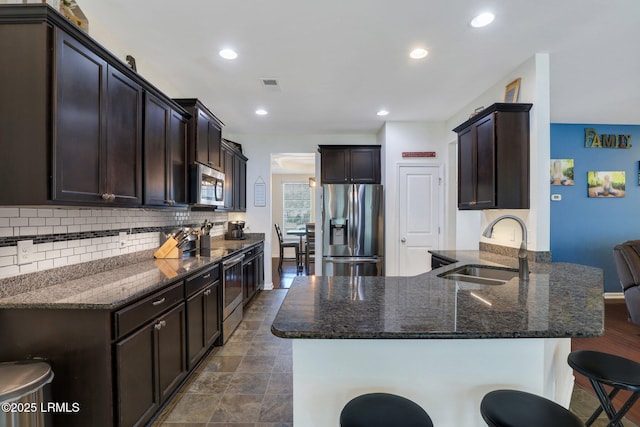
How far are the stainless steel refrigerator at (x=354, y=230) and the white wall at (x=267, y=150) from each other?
907 mm

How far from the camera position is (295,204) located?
852 centimetres

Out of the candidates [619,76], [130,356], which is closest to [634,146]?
[619,76]

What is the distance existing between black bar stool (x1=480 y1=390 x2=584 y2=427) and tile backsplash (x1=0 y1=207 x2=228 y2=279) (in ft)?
7.48

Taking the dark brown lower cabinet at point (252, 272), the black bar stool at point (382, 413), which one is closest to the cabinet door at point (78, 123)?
the black bar stool at point (382, 413)

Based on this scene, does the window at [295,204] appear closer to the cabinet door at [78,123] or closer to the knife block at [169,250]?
the knife block at [169,250]

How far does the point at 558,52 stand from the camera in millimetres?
2506

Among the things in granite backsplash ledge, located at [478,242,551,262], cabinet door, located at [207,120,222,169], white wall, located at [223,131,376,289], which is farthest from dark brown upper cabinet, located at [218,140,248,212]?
granite backsplash ledge, located at [478,242,551,262]

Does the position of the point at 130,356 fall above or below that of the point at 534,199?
below

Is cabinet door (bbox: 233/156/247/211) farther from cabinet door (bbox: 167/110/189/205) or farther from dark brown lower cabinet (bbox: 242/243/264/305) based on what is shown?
cabinet door (bbox: 167/110/189/205)

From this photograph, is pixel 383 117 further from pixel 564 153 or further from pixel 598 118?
pixel 598 118

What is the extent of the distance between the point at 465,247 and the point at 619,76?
245 cm

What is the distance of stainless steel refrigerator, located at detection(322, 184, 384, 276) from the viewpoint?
4.41 metres

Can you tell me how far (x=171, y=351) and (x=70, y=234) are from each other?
1.01 meters

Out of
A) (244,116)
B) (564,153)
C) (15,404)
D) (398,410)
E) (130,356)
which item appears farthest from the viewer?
(564,153)
